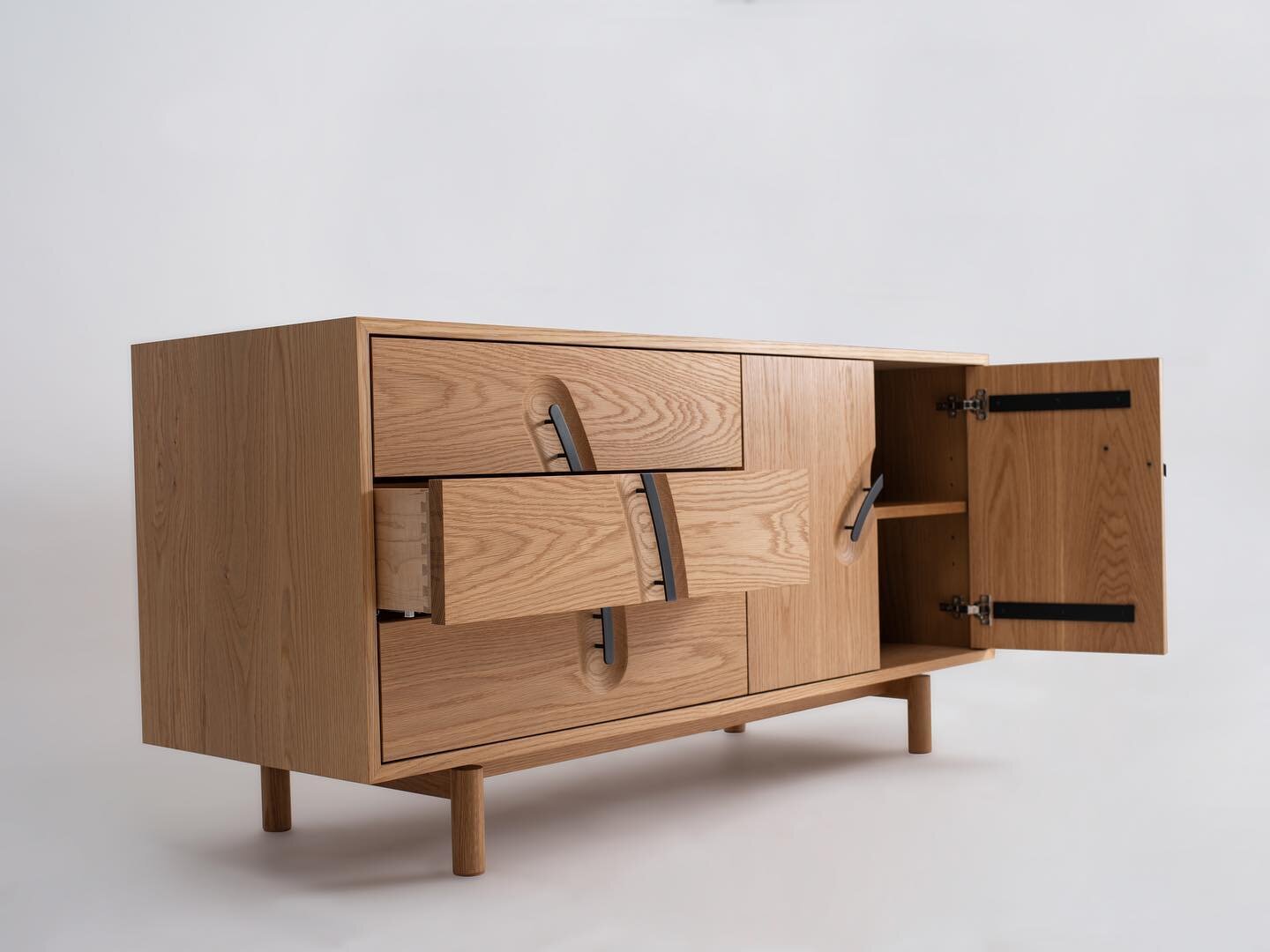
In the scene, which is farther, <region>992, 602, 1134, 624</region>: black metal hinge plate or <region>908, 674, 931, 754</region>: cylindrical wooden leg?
<region>908, 674, 931, 754</region>: cylindrical wooden leg

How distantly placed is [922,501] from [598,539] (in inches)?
58.0

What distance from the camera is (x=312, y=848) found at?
9.97 feet

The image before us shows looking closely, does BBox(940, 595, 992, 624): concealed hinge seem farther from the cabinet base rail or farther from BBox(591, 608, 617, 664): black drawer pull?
BBox(591, 608, 617, 664): black drawer pull

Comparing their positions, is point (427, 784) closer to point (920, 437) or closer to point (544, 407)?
point (544, 407)

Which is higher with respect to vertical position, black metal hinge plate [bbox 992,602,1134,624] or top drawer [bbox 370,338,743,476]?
top drawer [bbox 370,338,743,476]

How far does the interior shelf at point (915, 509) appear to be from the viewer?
3.55 metres

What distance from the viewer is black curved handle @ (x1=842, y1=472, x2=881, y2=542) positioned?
347 centimetres

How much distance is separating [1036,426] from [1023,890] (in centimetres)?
134

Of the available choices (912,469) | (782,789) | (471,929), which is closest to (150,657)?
(471,929)

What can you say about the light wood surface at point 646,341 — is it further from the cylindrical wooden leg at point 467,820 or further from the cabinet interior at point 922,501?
the cylindrical wooden leg at point 467,820

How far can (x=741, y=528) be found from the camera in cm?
290

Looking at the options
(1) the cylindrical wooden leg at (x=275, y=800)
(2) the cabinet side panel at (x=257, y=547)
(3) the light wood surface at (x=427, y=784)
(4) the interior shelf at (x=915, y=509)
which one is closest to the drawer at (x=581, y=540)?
(2) the cabinet side panel at (x=257, y=547)

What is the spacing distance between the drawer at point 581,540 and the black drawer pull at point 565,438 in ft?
0.48

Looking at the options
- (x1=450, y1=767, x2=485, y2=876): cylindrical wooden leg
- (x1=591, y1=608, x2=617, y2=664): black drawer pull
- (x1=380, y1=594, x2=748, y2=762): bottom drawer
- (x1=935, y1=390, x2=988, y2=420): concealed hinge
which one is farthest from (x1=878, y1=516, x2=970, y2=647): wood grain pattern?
(x1=450, y1=767, x2=485, y2=876): cylindrical wooden leg
